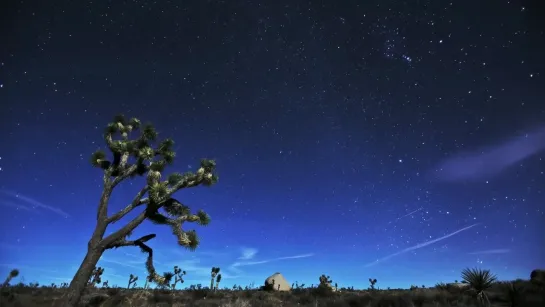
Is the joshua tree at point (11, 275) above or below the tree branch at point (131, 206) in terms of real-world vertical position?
below

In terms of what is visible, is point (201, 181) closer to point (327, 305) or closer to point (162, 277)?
point (162, 277)

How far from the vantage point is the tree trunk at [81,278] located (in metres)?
12.5

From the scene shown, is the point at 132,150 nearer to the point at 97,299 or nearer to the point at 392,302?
the point at 97,299

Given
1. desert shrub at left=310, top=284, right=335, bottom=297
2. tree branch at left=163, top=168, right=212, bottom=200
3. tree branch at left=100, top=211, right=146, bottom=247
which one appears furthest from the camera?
desert shrub at left=310, top=284, right=335, bottom=297

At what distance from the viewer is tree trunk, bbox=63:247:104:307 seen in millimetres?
12547

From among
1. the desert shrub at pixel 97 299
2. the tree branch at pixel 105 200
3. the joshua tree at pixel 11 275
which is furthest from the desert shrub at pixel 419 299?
the joshua tree at pixel 11 275

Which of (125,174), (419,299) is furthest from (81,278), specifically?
(419,299)

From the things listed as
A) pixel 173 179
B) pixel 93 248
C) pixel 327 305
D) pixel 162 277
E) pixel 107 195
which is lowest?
pixel 327 305

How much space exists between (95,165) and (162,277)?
22.0 ft

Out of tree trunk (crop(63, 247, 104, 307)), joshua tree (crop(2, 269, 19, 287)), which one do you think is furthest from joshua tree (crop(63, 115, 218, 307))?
joshua tree (crop(2, 269, 19, 287))

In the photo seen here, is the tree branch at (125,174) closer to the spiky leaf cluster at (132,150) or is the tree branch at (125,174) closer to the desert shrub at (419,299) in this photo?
the spiky leaf cluster at (132,150)

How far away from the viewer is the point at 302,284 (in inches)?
1309

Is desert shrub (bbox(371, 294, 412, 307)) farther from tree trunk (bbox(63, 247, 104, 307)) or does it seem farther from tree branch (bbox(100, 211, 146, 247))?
tree trunk (bbox(63, 247, 104, 307))

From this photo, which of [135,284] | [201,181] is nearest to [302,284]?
[135,284]
